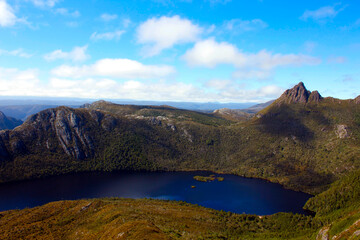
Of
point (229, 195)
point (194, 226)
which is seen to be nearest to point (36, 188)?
point (194, 226)

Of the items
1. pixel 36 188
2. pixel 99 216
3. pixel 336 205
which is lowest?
pixel 36 188

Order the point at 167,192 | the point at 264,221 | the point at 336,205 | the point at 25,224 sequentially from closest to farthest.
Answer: the point at 25,224 < the point at 264,221 < the point at 336,205 < the point at 167,192

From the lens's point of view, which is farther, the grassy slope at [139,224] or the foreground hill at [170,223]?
the grassy slope at [139,224]

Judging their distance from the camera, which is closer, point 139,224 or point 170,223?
point 139,224

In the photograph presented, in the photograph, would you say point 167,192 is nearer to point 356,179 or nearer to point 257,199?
point 257,199

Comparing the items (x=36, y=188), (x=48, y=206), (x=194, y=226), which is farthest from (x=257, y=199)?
(x=36, y=188)

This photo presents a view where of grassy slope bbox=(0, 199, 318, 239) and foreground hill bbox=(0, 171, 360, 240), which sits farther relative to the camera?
grassy slope bbox=(0, 199, 318, 239)

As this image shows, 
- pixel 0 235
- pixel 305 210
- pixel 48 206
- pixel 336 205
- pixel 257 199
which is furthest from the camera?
pixel 257 199

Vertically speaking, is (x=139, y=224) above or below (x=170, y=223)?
above

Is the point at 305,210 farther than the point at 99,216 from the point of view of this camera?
Yes

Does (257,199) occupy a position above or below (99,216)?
below
